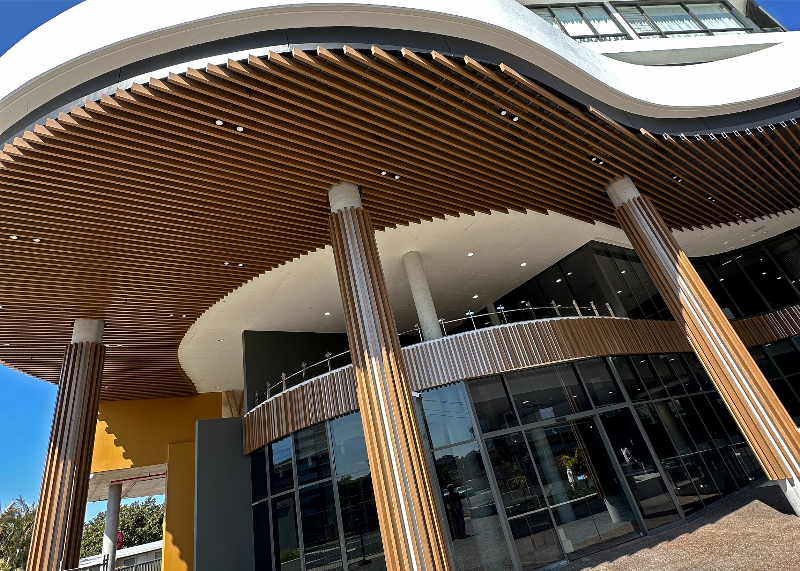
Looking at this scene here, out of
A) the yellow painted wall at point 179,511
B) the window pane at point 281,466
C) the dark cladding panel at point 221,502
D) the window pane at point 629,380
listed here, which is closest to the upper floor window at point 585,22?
the window pane at point 629,380

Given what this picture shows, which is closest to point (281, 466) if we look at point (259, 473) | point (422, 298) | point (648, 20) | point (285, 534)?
point (259, 473)

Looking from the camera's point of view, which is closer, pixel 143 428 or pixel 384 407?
pixel 384 407

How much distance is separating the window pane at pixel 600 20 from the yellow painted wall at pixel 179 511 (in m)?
18.7

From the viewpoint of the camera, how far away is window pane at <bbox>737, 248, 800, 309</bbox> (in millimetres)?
14516

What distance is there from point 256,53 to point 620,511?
30.7ft

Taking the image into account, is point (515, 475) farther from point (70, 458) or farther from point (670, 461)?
point (70, 458)

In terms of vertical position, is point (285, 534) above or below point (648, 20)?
below

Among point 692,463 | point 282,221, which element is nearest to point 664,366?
point 692,463

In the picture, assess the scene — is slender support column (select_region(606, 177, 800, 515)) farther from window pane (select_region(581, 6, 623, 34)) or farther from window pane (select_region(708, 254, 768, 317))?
window pane (select_region(708, 254, 768, 317))

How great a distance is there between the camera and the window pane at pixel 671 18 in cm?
1471

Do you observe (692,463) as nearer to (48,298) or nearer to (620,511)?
(620,511)

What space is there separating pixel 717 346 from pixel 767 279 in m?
9.50

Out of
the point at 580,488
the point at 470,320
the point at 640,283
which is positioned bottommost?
the point at 580,488

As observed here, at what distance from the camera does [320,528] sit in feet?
30.0
